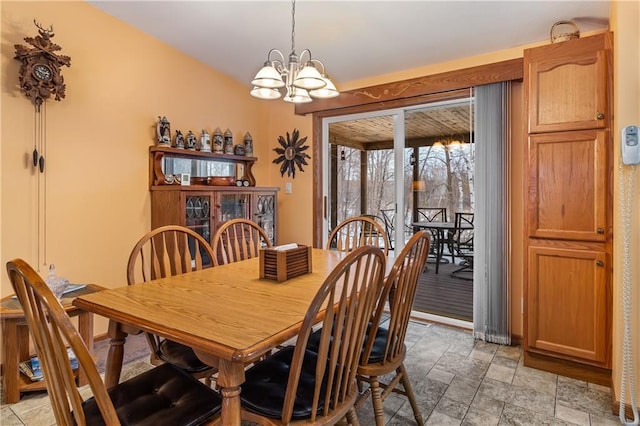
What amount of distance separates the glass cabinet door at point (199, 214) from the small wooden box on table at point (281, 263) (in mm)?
1511

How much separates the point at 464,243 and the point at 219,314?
335cm

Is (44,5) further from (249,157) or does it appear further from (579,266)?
(579,266)

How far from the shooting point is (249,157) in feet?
13.1

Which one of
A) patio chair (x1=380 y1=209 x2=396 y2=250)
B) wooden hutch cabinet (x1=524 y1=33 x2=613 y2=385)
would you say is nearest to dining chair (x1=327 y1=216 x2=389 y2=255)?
patio chair (x1=380 y1=209 x2=396 y2=250)

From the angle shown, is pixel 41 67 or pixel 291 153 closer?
pixel 41 67

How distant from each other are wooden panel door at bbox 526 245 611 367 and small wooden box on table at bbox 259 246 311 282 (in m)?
1.61

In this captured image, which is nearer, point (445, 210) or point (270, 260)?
point (270, 260)

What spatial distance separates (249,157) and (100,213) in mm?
1600

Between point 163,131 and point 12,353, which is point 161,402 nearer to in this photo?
point 12,353

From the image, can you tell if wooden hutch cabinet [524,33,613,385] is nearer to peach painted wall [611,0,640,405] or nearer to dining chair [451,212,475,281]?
peach painted wall [611,0,640,405]

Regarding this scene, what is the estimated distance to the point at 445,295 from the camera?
397 centimetres

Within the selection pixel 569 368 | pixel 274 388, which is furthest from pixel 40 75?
pixel 569 368

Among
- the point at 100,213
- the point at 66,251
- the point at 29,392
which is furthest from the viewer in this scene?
the point at 100,213

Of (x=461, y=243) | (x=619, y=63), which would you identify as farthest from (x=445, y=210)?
(x=619, y=63)
